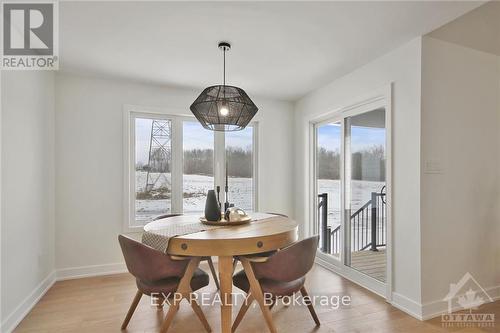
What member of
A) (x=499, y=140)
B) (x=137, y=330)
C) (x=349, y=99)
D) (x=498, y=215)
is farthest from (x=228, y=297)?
(x=499, y=140)

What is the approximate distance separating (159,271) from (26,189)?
1.60 m

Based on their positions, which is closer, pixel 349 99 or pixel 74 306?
pixel 74 306

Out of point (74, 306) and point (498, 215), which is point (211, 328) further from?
point (498, 215)

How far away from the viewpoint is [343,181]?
338 cm

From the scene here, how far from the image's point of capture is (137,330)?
2166 mm

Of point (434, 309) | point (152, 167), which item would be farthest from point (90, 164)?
point (434, 309)

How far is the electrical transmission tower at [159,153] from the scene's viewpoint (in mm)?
3738

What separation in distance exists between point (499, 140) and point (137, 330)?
3.72m

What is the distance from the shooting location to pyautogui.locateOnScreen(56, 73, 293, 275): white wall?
3268mm

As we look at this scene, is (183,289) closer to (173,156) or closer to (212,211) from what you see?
(212,211)

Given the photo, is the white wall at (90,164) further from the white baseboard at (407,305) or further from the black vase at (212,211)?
the white baseboard at (407,305)

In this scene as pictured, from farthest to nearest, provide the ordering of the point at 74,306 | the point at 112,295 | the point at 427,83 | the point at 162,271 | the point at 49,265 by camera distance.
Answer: the point at 49,265 → the point at 112,295 → the point at 74,306 → the point at 427,83 → the point at 162,271

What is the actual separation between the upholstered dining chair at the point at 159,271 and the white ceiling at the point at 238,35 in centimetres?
167

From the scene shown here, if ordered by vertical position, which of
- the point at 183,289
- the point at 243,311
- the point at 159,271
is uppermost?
the point at 159,271
